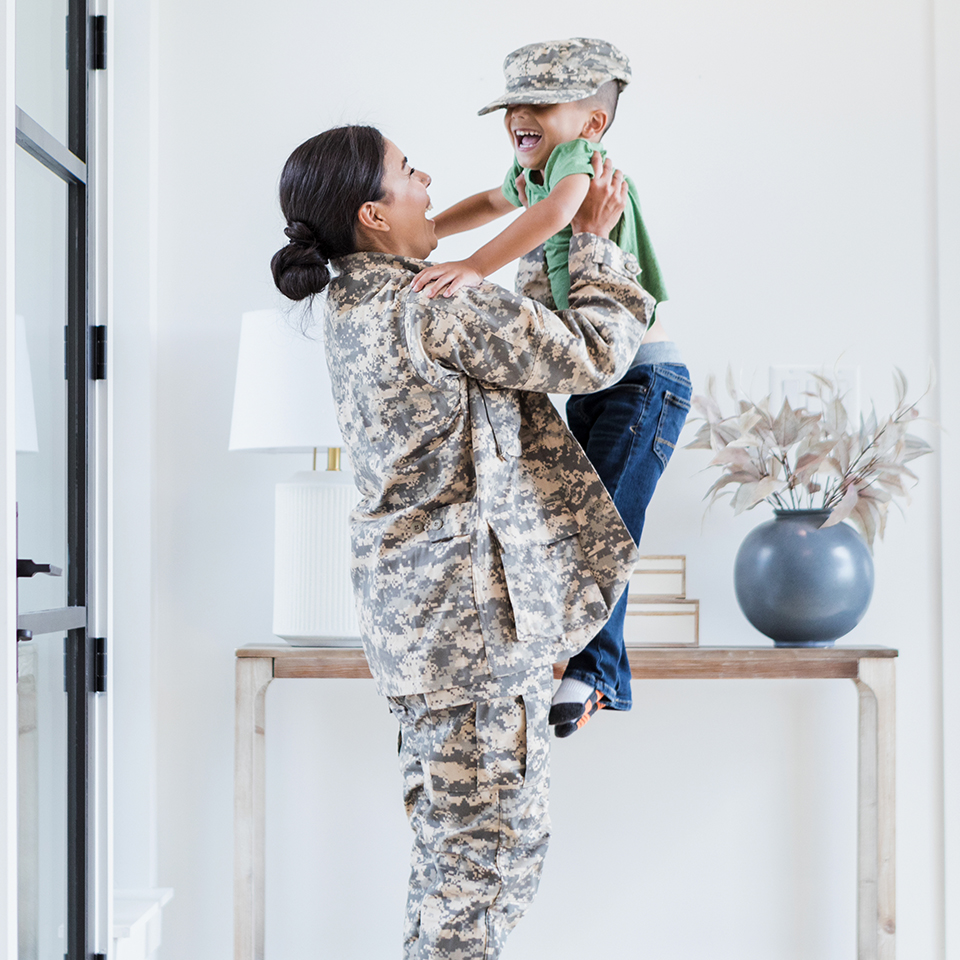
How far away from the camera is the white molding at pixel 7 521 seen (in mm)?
1379

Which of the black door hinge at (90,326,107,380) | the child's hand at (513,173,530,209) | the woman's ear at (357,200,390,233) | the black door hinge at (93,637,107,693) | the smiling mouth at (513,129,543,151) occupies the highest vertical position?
the smiling mouth at (513,129,543,151)

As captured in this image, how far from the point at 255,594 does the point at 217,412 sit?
41cm

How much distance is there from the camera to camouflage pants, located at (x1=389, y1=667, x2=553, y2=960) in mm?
1263

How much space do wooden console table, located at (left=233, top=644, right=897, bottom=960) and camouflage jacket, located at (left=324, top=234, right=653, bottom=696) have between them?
61cm

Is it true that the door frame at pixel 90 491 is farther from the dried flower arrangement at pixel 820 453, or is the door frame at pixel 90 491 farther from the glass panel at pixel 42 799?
the dried flower arrangement at pixel 820 453

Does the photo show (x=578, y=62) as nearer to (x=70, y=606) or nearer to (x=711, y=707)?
(x=70, y=606)

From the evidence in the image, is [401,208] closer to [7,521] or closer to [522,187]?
[522,187]

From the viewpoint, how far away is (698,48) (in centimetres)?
229

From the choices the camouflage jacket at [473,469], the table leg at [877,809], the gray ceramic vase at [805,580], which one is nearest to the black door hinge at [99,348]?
the camouflage jacket at [473,469]

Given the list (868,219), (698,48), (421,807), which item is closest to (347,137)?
(421,807)

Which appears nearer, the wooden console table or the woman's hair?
the woman's hair

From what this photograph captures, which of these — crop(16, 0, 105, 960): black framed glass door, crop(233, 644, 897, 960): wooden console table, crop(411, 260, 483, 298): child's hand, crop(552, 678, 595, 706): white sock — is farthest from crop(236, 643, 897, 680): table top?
crop(411, 260, 483, 298): child's hand

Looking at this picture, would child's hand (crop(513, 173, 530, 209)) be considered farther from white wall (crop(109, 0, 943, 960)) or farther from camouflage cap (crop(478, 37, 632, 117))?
white wall (crop(109, 0, 943, 960))

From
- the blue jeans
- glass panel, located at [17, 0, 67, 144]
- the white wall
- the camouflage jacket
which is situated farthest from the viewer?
the white wall
